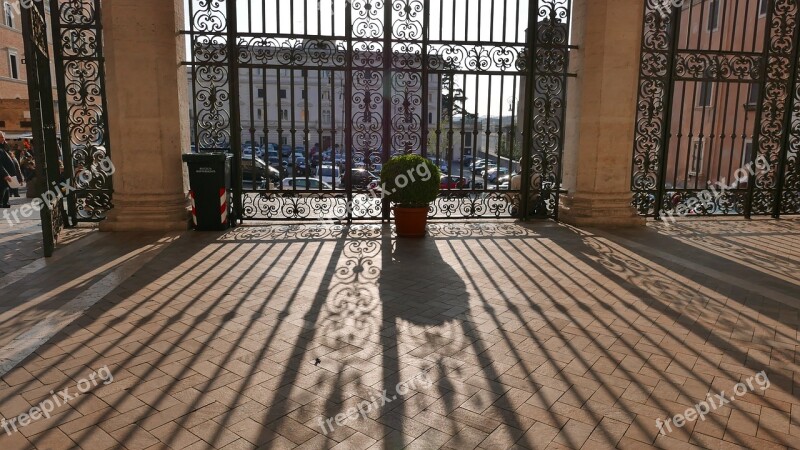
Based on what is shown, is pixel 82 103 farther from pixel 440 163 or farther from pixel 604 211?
pixel 440 163

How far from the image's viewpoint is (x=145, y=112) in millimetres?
9164

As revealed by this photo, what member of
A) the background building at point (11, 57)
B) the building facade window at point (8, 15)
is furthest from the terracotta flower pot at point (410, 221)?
the building facade window at point (8, 15)

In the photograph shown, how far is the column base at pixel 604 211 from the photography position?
10.5 metres

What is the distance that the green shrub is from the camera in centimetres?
891

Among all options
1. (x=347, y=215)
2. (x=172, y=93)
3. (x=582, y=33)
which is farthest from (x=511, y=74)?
(x=172, y=93)

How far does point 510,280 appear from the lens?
6875mm

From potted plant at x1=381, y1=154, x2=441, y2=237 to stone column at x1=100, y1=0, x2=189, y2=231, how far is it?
3662mm

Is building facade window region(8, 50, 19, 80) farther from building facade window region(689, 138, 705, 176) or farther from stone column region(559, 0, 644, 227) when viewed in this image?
building facade window region(689, 138, 705, 176)

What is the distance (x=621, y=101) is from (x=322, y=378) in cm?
848

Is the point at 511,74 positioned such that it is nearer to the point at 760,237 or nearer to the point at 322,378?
the point at 760,237

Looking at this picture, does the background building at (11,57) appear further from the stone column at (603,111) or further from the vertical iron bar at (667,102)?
the vertical iron bar at (667,102)

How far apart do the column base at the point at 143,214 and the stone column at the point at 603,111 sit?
23.9ft

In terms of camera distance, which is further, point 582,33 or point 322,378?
point 582,33

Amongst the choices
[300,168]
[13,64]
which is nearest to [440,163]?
[300,168]
